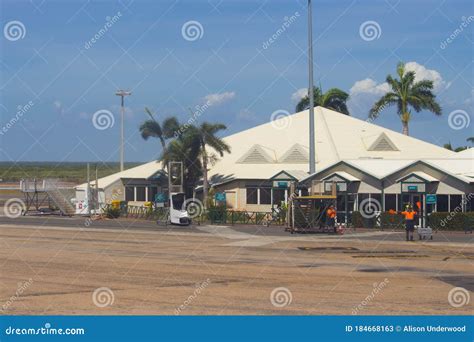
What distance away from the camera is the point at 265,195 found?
64312mm

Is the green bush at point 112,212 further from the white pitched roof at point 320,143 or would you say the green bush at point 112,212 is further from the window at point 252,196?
the window at point 252,196

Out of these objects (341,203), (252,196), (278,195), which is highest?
(278,195)

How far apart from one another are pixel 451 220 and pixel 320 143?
24.1 m

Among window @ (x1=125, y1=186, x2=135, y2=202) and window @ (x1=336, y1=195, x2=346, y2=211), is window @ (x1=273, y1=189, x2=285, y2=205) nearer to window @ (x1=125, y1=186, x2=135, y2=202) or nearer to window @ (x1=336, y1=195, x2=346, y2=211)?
window @ (x1=336, y1=195, x2=346, y2=211)

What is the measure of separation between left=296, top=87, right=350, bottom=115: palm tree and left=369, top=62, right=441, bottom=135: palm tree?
980cm

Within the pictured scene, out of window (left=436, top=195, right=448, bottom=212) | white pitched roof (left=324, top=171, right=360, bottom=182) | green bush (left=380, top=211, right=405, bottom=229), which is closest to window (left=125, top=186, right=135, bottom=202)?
white pitched roof (left=324, top=171, right=360, bottom=182)

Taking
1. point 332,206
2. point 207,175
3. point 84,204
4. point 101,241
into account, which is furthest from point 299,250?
point 84,204

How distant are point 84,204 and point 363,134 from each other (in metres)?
23.5

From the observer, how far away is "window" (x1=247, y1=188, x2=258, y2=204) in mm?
64938

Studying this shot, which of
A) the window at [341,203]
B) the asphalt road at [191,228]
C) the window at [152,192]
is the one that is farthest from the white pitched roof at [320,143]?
the asphalt road at [191,228]

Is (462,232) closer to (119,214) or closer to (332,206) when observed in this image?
(332,206)

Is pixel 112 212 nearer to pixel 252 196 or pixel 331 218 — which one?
pixel 252 196

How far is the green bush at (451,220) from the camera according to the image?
4906 centimetres

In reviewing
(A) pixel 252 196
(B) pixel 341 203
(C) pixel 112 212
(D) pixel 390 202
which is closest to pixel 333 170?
(B) pixel 341 203
